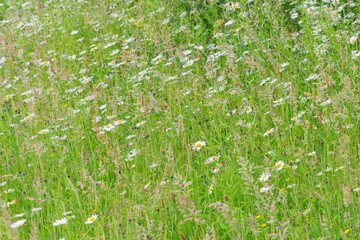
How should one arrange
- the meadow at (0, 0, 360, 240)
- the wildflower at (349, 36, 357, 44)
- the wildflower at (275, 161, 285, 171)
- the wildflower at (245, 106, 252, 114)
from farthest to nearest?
the wildflower at (349, 36, 357, 44) → the wildflower at (245, 106, 252, 114) → the wildflower at (275, 161, 285, 171) → the meadow at (0, 0, 360, 240)

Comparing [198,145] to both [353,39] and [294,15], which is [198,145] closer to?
[353,39]

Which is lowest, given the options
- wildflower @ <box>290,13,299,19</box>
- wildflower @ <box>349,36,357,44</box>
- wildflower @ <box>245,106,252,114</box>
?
wildflower @ <box>245,106,252,114</box>

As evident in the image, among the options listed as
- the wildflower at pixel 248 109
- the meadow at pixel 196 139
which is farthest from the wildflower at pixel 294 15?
the wildflower at pixel 248 109

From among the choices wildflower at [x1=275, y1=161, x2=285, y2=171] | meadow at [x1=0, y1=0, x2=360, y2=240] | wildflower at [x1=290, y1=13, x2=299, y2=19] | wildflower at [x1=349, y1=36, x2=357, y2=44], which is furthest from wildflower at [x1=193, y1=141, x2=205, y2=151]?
wildflower at [x1=290, y1=13, x2=299, y2=19]

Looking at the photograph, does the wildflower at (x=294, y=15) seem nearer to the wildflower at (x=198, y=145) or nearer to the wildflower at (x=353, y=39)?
the wildflower at (x=353, y=39)

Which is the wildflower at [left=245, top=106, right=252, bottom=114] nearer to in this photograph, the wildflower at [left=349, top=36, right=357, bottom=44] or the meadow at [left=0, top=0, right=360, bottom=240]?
the meadow at [left=0, top=0, right=360, bottom=240]

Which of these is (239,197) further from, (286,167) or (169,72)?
(169,72)

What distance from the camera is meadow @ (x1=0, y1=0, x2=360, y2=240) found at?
1.92 metres

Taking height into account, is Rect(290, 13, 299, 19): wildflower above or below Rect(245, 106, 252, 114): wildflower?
above

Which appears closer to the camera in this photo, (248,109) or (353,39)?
(248,109)

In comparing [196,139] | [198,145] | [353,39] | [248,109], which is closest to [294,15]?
[353,39]

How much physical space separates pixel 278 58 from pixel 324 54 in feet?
1.32

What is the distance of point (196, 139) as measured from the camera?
9.64 ft

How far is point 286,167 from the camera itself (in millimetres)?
2254
